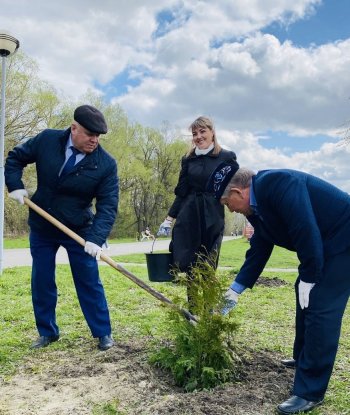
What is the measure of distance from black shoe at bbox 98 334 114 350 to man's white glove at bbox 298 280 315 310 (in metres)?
2.08

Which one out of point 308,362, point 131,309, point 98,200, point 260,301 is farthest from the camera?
point 260,301

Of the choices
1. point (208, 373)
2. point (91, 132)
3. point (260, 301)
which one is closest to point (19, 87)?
point (260, 301)

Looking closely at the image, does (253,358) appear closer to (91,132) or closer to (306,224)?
(306,224)

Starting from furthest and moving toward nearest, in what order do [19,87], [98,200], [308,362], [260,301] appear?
[19,87]
[260,301]
[98,200]
[308,362]

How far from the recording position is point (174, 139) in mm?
44844

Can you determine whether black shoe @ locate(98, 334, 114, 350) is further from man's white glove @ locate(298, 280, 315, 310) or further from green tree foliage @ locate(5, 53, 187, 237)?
green tree foliage @ locate(5, 53, 187, 237)

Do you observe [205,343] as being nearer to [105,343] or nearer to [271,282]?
[105,343]

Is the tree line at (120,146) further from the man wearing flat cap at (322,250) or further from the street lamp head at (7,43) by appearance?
the man wearing flat cap at (322,250)

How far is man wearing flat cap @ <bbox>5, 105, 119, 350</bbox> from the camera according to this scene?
14.4 ft

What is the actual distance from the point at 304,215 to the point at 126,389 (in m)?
1.83

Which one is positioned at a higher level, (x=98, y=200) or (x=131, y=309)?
(x=98, y=200)

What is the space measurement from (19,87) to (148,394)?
2211 cm

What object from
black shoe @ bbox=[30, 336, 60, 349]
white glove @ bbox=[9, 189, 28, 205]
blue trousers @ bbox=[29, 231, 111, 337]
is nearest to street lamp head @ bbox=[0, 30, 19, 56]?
white glove @ bbox=[9, 189, 28, 205]

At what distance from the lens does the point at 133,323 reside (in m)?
5.72
